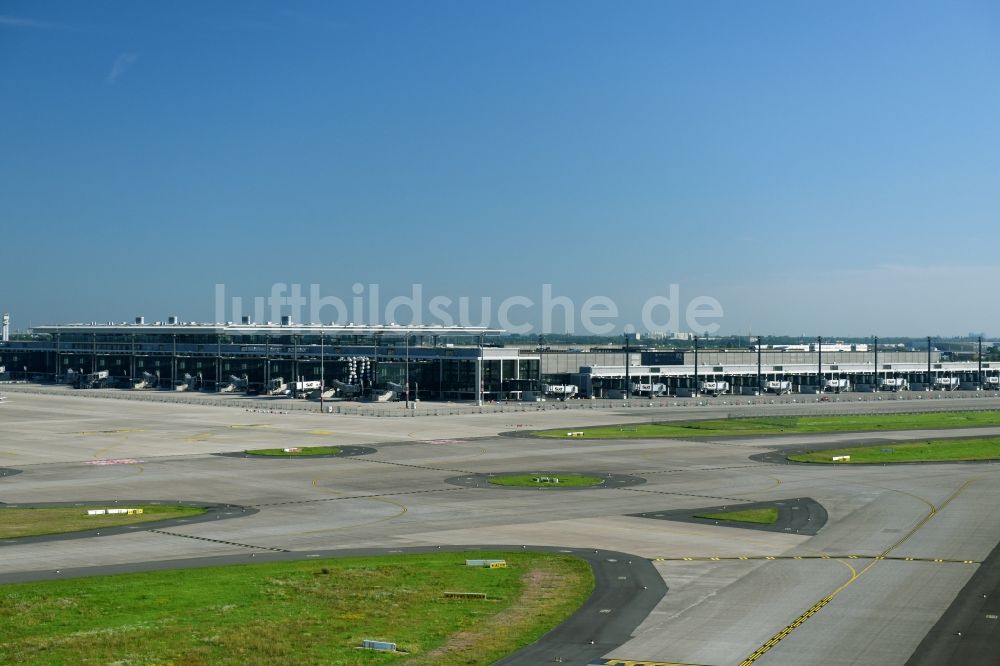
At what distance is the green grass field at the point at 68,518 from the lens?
194 feet

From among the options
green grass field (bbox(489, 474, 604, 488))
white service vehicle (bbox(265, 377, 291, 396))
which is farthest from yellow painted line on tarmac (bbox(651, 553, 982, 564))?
white service vehicle (bbox(265, 377, 291, 396))

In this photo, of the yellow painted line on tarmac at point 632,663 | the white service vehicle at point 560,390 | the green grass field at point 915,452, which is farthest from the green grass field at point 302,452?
the white service vehicle at point 560,390

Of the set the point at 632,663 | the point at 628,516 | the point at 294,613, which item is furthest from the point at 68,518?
the point at 632,663

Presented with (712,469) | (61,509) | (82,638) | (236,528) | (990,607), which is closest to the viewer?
(82,638)

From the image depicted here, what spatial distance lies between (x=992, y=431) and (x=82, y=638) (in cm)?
11887

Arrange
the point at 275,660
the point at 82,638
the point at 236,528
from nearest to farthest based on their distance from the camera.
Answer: the point at 275,660 → the point at 82,638 → the point at 236,528

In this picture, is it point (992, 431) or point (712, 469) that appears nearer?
point (712, 469)

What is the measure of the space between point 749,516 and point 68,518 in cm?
4073

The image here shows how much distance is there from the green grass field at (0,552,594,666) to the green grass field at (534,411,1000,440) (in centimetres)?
7214

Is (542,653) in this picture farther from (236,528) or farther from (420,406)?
(420,406)

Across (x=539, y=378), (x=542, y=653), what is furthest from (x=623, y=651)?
(x=539, y=378)

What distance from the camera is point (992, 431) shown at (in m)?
130

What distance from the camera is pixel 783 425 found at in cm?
13775

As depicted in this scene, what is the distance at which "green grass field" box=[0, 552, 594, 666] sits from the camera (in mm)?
35844
